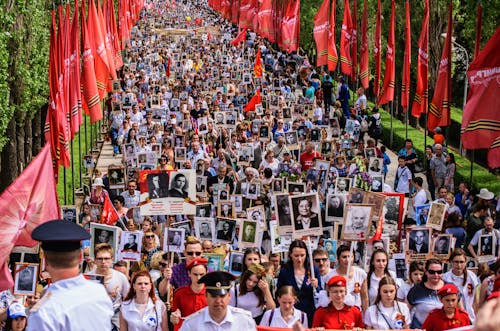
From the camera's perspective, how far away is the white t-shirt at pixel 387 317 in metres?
10.8

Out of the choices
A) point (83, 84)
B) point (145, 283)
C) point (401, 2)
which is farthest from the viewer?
point (401, 2)

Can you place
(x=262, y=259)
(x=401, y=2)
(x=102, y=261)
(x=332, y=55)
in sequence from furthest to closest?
(x=401, y=2) < (x=332, y=55) < (x=262, y=259) < (x=102, y=261)

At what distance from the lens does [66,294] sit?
5.30 metres

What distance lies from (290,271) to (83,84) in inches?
504

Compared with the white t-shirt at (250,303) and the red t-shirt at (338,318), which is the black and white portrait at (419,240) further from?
the red t-shirt at (338,318)

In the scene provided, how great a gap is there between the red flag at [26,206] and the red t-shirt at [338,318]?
284cm

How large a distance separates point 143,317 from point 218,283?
144 centimetres

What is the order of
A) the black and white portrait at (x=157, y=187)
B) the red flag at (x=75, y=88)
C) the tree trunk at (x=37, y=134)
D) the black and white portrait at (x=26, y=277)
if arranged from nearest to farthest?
the black and white portrait at (x=26, y=277) < the black and white portrait at (x=157, y=187) < the red flag at (x=75, y=88) < the tree trunk at (x=37, y=134)

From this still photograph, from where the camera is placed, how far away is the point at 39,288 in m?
13.2

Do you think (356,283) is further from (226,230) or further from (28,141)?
(28,141)

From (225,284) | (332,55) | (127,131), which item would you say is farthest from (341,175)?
(332,55)

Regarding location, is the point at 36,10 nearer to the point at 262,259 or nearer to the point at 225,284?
the point at 262,259

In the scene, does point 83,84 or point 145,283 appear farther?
point 83,84

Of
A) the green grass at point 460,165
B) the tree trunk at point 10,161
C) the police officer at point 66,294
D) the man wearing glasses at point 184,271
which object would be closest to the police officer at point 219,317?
the man wearing glasses at point 184,271
